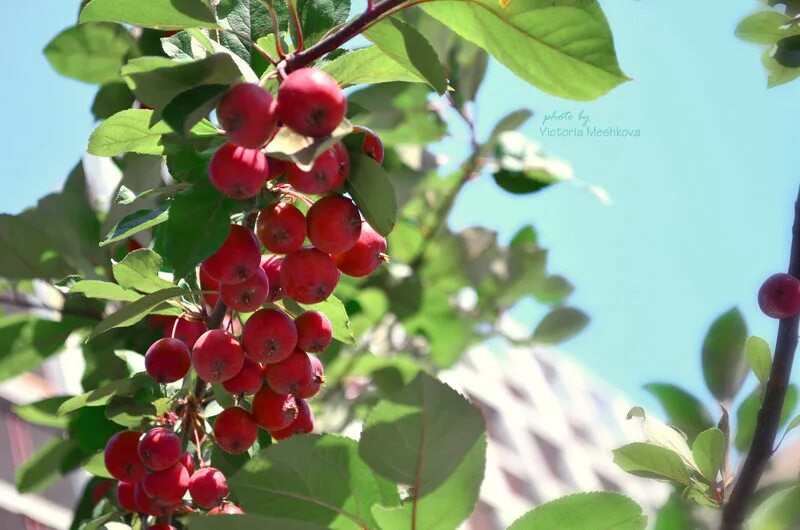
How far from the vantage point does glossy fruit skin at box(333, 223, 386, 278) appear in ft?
2.93

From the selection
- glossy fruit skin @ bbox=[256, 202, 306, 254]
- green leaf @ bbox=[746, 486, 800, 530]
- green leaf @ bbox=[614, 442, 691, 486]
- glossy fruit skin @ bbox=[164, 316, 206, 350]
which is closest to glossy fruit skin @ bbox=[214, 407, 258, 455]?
glossy fruit skin @ bbox=[164, 316, 206, 350]

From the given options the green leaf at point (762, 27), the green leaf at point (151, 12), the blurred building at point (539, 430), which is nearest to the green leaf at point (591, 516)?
the green leaf at point (151, 12)

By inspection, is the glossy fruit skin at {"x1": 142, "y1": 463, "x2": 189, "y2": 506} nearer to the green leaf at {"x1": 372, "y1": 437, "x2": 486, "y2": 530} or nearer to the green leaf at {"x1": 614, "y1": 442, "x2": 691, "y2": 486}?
the green leaf at {"x1": 372, "y1": 437, "x2": 486, "y2": 530}

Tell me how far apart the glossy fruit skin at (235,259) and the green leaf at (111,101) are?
2.98 feet

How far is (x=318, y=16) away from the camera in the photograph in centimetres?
91

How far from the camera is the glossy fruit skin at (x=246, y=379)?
97cm

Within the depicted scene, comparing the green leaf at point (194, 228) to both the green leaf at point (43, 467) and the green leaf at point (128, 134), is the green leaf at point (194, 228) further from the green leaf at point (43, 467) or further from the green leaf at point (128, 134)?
the green leaf at point (43, 467)

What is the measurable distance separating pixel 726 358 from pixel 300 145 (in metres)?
0.76

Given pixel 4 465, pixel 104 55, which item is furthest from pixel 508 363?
pixel 104 55

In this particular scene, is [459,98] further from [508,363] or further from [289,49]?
[508,363]

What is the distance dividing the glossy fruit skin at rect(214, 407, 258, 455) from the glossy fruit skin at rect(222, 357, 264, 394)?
1.0 inches

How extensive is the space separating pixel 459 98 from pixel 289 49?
1304 mm

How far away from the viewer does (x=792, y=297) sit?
1.13 metres

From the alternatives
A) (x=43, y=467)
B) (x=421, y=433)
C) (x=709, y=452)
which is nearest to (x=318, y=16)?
(x=421, y=433)
